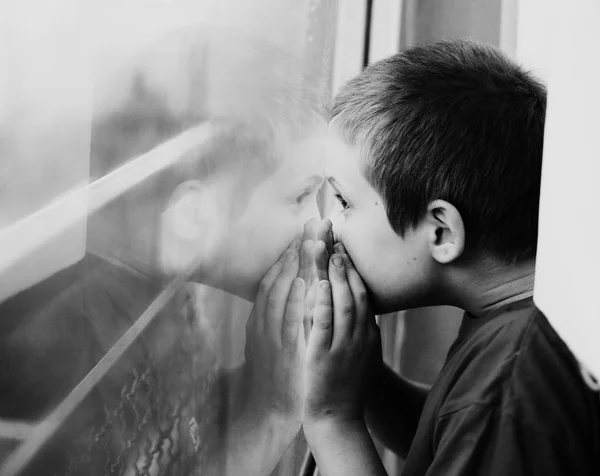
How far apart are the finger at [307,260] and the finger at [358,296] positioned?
0.16ft

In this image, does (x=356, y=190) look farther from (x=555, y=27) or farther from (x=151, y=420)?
(x=151, y=420)

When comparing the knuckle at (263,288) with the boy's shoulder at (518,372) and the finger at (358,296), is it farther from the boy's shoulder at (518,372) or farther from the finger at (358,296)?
the boy's shoulder at (518,372)

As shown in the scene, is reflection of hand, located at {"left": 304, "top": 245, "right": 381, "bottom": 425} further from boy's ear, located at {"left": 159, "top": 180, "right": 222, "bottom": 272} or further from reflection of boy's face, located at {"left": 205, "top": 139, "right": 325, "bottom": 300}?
boy's ear, located at {"left": 159, "top": 180, "right": 222, "bottom": 272}

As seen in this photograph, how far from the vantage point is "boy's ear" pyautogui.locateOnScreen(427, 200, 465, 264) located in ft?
2.24

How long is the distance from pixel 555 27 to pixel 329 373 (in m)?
0.47

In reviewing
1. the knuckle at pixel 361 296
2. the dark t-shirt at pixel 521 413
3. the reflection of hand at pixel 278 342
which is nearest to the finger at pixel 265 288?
the reflection of hand at pixel 278 342

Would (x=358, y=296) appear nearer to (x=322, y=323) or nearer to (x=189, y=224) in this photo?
(x=322, y=323)

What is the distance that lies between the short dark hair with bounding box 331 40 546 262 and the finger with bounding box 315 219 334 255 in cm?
9

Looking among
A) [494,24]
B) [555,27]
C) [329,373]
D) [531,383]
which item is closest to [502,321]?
[531,383]

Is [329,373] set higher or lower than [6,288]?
lower

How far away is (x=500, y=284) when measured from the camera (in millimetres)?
735

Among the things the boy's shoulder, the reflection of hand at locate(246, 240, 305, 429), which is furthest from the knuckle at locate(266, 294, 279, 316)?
the boy's shoulder

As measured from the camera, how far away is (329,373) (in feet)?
2.37

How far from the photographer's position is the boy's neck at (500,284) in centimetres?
73
